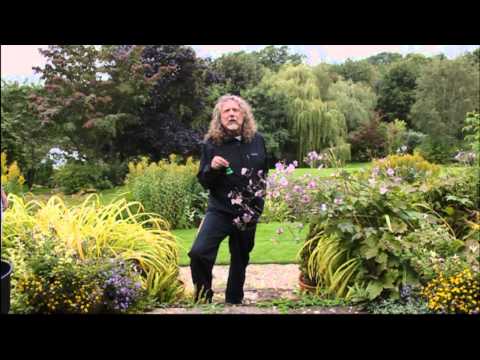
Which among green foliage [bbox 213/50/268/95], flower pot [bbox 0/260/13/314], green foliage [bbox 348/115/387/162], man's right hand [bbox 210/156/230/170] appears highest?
green foliage [bbox 213/50/268/95]

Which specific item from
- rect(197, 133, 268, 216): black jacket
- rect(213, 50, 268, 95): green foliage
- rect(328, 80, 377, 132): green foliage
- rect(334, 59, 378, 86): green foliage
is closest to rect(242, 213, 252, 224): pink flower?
rect(197, 133, 268, 216): black jacket

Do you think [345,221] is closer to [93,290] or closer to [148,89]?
[93,290]

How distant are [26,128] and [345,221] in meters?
5.46

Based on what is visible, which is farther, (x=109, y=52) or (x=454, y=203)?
(x=109, y=52)

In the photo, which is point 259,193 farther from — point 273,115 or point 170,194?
point 273,115

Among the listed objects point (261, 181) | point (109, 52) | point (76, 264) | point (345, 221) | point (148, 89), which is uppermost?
point (109, 52)

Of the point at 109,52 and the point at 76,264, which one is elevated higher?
the point at 109,52

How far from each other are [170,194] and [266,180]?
403cm

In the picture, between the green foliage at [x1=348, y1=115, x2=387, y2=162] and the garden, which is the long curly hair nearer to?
the garden

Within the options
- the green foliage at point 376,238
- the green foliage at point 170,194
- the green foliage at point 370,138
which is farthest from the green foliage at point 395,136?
the green foliage at point 376,238

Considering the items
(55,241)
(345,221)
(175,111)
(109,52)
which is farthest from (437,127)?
(55,241)

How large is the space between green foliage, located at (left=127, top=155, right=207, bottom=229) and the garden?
28mm

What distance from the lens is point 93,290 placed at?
334cm

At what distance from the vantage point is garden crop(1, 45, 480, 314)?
11.5 ft
